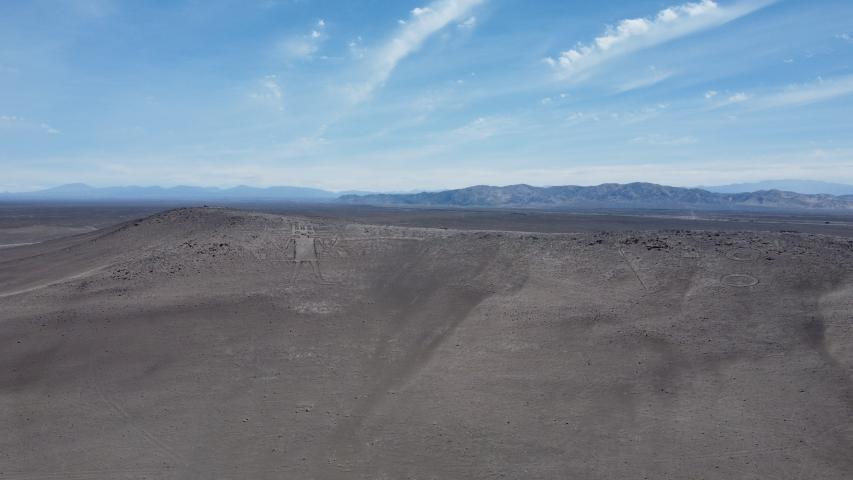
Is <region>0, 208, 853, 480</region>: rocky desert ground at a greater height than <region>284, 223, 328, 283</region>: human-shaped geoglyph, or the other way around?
<region>284, 223, 328, 283</region>: human-shaped geoglyph

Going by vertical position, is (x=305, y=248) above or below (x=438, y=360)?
above

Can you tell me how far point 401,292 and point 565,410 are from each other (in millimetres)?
11484

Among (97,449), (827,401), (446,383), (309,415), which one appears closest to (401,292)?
(446,383)

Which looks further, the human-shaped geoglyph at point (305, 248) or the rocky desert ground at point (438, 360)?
the human-shaped geoglyph at point (305, 248)

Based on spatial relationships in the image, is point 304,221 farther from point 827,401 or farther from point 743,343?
point 827,401

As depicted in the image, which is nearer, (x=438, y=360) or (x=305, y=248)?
(x=438, y=360)

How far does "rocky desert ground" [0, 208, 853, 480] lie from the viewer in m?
12.2

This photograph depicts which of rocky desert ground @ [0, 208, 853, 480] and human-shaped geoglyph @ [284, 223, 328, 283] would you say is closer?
rocky desert ground @ [0, 208, 853, 480]

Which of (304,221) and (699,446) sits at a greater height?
(304,221)

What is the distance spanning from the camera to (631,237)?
2883 centimetres

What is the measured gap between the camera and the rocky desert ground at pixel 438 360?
480 inches

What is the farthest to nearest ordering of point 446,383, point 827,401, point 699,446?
point 446,383 → point 827,401 → point 699,446

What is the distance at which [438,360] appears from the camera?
17.5 meters

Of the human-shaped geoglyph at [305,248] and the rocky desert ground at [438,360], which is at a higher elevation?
the human-shaped geoglyph at [305,248]
